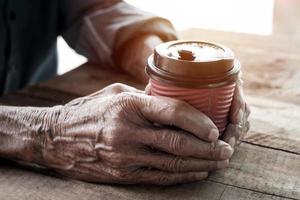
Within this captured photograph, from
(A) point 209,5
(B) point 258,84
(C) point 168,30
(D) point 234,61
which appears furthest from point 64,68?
(D) point 234,61

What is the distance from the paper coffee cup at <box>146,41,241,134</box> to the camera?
2.41 ft

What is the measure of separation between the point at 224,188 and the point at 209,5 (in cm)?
249

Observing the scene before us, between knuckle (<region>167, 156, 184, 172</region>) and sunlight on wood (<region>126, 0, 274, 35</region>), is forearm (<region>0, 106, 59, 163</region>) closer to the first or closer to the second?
knuckle (<region>167, 156, 184, 172</region>)

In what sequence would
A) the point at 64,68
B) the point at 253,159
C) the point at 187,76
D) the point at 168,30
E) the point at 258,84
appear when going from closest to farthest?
1. the point at 187,76
2. the point at 253,159
3. the point at 258,84
4. the point at 168,30
5. the point at 64,68

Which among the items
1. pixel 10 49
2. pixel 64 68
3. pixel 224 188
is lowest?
pixel 64 68

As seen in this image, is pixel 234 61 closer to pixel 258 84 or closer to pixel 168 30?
pixel 258 84

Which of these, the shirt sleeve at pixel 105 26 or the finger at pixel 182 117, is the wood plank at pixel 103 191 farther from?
the shirt sleeve at pixel 105 26

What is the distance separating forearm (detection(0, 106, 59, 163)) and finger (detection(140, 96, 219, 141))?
20 centimetres

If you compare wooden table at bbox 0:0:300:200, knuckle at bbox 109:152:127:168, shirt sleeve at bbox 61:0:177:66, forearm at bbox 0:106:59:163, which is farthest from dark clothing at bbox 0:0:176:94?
knuckle at bbox 109:152:127:168

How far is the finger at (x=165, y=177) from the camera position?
0.78 m

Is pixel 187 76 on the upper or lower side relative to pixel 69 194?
upper

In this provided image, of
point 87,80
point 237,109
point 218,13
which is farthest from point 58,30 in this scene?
point 218,13

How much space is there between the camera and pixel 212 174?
0.83m

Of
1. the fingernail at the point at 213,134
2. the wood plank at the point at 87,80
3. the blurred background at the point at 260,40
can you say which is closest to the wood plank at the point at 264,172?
the fingernail at the point at 213,134
